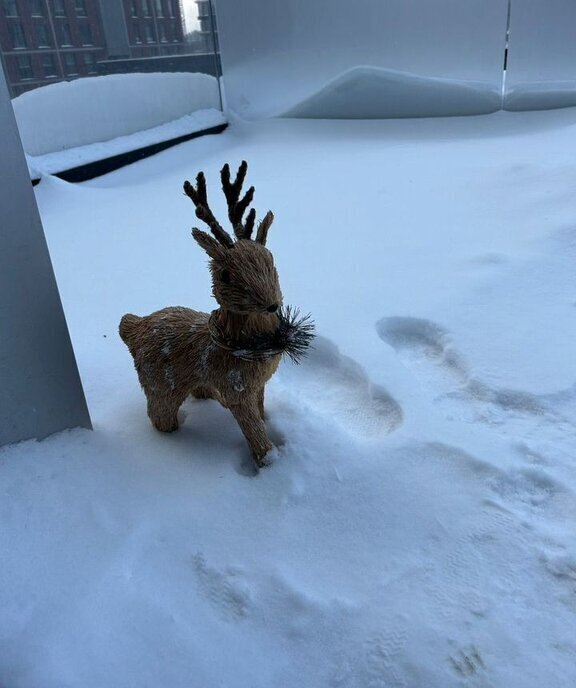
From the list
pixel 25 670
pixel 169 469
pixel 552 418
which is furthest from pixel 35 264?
pixel 552 418

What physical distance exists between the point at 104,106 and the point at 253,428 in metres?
4.54

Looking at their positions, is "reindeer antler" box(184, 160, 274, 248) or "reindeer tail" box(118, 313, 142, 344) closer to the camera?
"reindeer antler" box(184, 160, 274, 248)

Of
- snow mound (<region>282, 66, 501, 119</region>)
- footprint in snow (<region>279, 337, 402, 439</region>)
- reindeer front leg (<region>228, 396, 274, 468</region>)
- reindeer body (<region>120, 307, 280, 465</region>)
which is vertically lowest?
footprint in snow (<region>279, 337, 402, 439</region>)

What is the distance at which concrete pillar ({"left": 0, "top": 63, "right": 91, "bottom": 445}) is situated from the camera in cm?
125

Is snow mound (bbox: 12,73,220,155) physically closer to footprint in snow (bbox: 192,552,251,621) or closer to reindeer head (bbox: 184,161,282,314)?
reindeer head (bbox: 184,161,282,314)

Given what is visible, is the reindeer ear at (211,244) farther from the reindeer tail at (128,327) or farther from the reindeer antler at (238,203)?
the reindeer tail at (128,327)

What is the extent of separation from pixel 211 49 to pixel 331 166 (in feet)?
8.79

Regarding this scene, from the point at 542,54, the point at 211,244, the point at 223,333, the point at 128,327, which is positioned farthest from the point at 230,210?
the point at 542,54

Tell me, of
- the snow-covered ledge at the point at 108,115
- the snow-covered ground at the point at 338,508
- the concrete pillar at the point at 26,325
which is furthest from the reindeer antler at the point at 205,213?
the snow-covered ledge at the point at 108,115

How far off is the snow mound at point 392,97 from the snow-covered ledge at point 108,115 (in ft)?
3.50

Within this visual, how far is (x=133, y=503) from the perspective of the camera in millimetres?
1302

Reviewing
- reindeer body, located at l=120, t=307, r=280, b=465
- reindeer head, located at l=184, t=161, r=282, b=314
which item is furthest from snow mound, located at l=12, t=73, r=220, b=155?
reindeer head, located at l=184, t=161, r=282, b=314

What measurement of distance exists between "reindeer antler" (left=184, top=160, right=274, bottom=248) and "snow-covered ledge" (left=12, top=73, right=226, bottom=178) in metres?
3.31

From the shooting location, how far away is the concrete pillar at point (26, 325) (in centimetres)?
125
